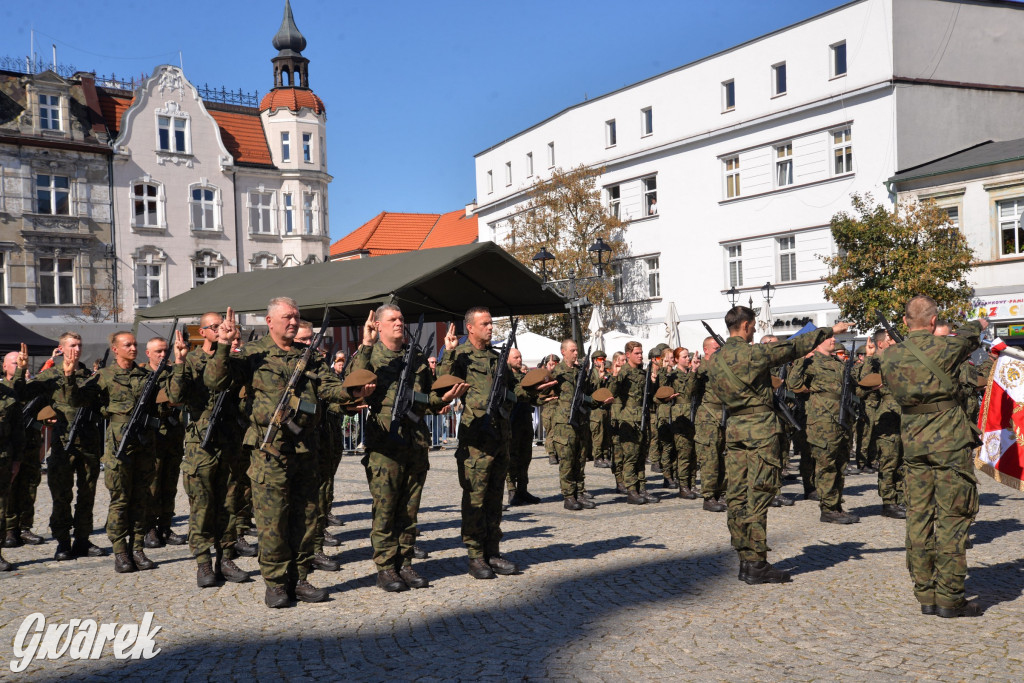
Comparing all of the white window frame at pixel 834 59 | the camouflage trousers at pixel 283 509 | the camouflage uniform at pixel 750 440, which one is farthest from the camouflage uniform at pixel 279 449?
the white window frame at pixel 834 59

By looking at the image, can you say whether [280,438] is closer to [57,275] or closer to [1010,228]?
[1010,228]

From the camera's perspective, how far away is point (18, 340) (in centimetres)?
1995

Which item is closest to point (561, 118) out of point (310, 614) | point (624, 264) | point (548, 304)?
point (624, 264)

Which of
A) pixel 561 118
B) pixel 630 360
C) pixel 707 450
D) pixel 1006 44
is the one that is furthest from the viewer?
pixel 561 118

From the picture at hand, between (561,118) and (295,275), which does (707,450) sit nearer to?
(295,275)

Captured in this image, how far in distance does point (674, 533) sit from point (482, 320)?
3.40m

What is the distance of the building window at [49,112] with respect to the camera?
4072 cm

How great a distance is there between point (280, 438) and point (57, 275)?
3870 centimetres

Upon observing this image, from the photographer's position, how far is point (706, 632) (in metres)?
6.09

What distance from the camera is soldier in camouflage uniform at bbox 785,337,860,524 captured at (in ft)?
33.7

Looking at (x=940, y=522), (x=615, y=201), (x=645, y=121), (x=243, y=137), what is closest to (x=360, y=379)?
(x=940, y=522)

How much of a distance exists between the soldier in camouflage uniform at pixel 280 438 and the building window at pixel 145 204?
39.5 m

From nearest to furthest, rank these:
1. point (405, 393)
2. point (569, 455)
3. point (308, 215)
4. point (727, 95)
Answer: point (405, 393) → point (569, 455) → point (727, 95) → point (308, 215)

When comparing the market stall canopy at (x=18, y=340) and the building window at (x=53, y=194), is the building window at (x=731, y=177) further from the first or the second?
the building window at (x=53, y=194)
